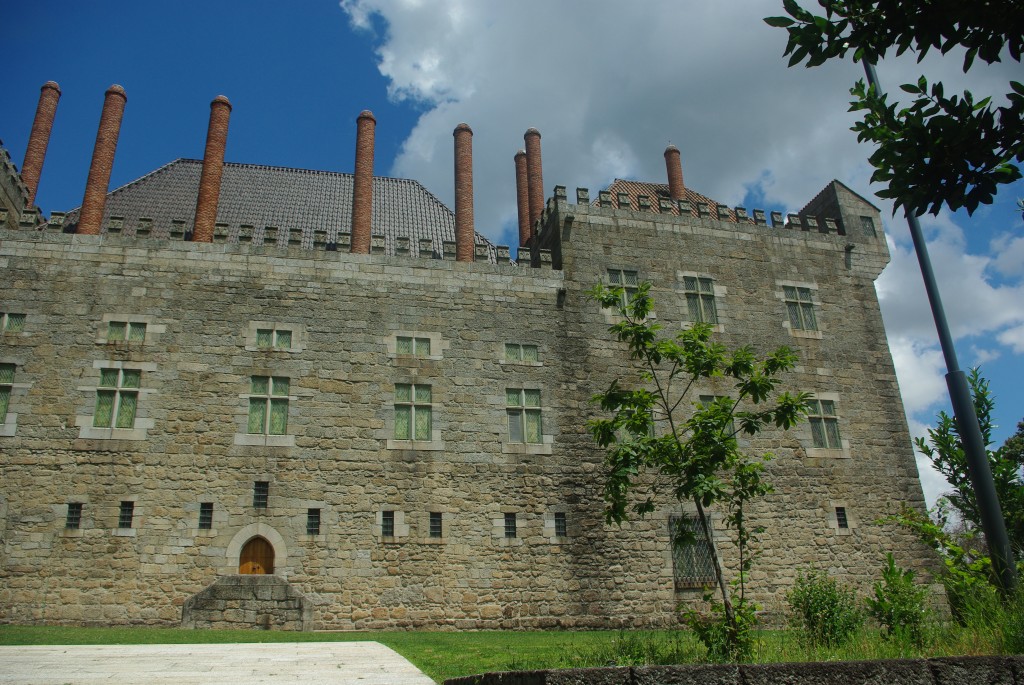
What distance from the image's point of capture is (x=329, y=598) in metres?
14.4

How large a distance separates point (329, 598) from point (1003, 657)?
12797mm

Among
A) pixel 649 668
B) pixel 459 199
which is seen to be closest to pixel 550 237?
pixel 459 199

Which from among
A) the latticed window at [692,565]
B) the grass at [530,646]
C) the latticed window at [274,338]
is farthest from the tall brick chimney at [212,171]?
the latticed window at [692,565]

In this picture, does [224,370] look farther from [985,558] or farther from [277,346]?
[985,558]

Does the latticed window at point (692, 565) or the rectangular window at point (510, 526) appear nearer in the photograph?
the rectangular window at point (510, 526)

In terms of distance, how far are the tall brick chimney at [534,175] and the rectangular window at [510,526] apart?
32.9 feet

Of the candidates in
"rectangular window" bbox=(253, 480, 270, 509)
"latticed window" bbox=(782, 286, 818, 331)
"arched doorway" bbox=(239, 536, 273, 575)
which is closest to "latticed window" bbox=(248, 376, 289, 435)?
"rectangular window" bbox=(253, 480, 270, 509)

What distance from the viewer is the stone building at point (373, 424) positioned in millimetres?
14281

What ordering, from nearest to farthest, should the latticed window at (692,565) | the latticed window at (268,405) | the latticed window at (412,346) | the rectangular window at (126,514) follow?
1. the rectangular window at (126,514)
2. the latticed window at (268,405)
3. the latticed window at (692,565)
4. the latticed window at (412,346)

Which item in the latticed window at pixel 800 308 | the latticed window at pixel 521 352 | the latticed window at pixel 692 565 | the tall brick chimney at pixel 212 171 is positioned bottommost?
the latticed window at pixel 692 565

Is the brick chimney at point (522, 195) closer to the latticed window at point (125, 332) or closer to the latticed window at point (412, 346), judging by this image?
the latticed window at point (412, 346)

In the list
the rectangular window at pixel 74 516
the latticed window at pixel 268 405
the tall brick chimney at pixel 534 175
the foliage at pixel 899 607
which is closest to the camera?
the foliage at pixel 899 607

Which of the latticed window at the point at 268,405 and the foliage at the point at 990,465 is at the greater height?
the latticed window at the point at 268,405

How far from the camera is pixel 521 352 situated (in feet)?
56.8
